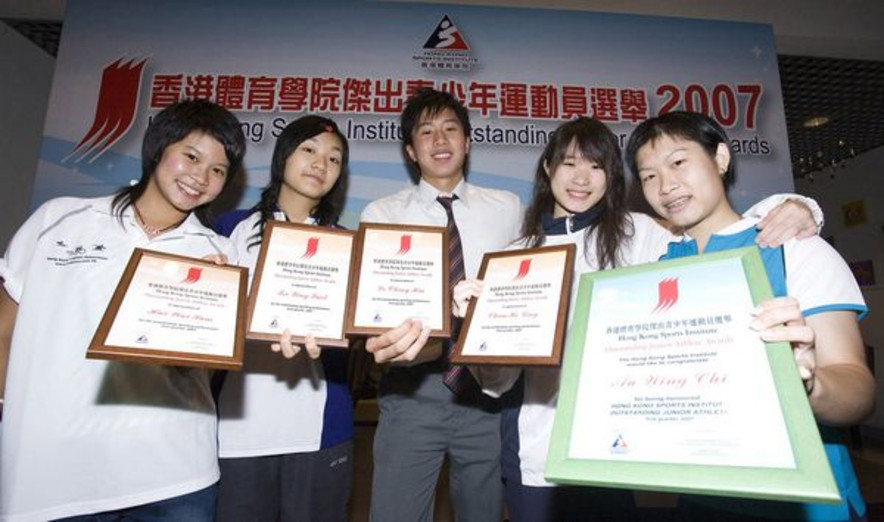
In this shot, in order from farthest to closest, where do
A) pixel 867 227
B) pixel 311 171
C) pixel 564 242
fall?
pixel 867 227 → pixel 311 171 → pixel 564 242

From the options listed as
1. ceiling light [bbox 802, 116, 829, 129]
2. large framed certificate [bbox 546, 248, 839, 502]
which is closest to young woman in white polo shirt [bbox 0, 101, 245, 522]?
large framed certificate [bbox 546, 248, 839, 502]

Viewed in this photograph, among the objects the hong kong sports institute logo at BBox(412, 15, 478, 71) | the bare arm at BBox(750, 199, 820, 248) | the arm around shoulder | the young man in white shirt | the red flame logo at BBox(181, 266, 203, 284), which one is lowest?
the young man in white shirt

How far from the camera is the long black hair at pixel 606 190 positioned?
1778 millimetres

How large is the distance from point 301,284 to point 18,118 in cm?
392

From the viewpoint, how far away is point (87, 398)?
143 cm

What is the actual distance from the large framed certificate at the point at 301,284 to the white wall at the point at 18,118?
3557 millimetres

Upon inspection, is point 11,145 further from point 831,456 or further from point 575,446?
point 831,456

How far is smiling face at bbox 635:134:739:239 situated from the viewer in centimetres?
139

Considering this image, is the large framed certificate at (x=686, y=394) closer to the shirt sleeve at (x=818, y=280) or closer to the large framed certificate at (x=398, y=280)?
the shirt sleeve at (x=818, y=280)

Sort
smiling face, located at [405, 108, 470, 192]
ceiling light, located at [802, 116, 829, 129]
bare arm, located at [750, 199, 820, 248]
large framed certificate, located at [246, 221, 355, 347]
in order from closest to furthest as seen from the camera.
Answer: bare arm, located at [750, 199, 820, 248] → large framed certificate, located at [246, 221, 355, 347] → smiling face, located at [405, 108, 470, 192] → ceiling light, located at [802, 116, 829, 129]

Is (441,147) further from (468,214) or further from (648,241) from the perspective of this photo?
(648,241)

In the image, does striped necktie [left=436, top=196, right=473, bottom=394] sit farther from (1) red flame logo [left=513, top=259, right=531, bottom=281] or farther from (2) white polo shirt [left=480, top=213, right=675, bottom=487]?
(1) red flame logo [left=513, top=259, right=531, bottom=281]

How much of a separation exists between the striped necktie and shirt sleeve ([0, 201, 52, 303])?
1.33m

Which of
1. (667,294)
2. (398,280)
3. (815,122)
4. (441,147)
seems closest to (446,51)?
(441,147)
